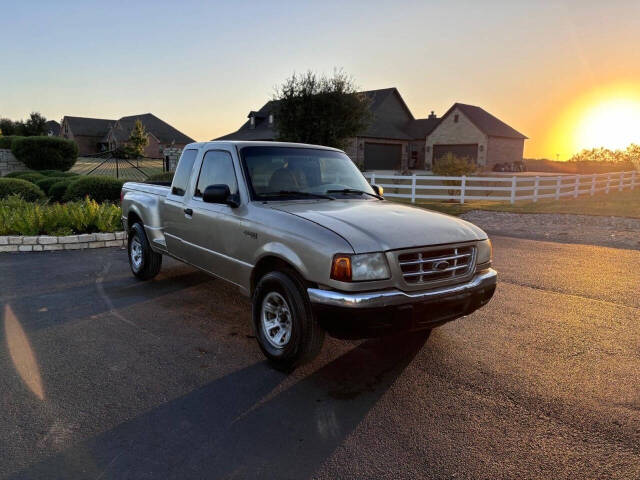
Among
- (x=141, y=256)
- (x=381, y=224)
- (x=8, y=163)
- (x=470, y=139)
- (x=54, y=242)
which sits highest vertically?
(x=470, y=139)

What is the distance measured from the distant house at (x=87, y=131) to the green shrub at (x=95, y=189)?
6845 centimetres

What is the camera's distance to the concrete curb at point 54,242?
9508mm

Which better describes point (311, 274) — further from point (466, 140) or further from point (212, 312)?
point (466, 140)

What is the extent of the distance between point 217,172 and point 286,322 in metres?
2.05

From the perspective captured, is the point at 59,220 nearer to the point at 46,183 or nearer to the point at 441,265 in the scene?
the point at 441,265

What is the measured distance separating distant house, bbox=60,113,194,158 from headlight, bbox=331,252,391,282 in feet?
239

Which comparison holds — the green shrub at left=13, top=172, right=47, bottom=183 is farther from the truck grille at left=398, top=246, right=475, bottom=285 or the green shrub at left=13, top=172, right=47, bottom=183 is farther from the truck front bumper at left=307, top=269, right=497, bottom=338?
the truck grille at left=398, top=246, right=475, bottom=285

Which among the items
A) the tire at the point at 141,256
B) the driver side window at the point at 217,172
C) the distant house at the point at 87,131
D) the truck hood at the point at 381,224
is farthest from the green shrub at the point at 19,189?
the distant house at the point at 87,131

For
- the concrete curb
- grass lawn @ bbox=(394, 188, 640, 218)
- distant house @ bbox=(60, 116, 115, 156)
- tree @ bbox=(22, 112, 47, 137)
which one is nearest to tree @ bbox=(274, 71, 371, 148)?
grass lawn @ bbox=(394, 188, 640, 218)

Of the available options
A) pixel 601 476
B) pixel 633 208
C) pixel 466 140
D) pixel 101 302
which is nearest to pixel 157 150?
pixel 466 140

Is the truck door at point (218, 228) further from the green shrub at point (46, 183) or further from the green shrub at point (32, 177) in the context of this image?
the green shrub at point (32, 177)

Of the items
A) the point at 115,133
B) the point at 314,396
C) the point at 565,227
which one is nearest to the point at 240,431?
the point at 314,396

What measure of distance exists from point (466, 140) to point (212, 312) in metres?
44.0

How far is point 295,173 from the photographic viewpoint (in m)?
5.19
